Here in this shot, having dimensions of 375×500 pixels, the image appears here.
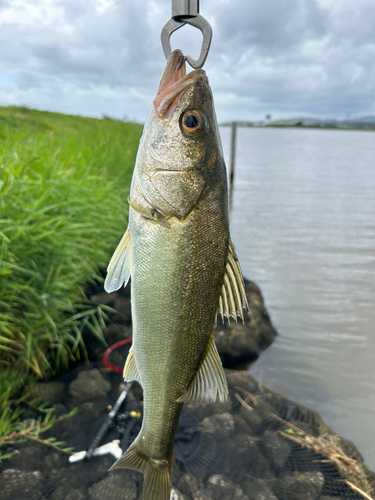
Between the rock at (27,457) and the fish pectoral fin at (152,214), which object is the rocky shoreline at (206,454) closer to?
the rock at (27,457)

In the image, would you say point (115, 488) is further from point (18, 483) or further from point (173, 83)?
point (173, 83)

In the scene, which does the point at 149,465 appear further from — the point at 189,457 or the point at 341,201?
the point at 341,201

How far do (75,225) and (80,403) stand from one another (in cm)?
186

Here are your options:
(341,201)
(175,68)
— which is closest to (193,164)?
(175,68)

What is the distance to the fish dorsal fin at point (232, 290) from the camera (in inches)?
63.7

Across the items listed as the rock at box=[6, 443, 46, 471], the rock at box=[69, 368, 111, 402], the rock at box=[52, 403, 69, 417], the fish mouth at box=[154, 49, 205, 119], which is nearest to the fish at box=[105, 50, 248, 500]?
the fish mouth at box=[154, 49, 205, 119]

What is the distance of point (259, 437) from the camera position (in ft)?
13.1

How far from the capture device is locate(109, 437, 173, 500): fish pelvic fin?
1.78 meters

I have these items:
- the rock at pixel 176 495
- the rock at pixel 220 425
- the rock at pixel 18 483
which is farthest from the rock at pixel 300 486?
the rock at pixel 18 483

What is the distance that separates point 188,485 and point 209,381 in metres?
1.97

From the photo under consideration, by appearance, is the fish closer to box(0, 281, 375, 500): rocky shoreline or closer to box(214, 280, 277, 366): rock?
box(0, 281, 375, 500): rocky shoreline

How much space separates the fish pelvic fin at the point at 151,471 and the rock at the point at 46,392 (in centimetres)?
253

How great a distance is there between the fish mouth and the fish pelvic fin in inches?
57.0

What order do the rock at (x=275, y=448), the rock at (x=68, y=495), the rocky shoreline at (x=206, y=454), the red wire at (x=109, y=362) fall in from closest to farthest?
the rock at (x=68, y=495), the rocky shoreline at (x=206, y=454), the rock at (x=275, y=448), the red wire at (x=109, y=362)
